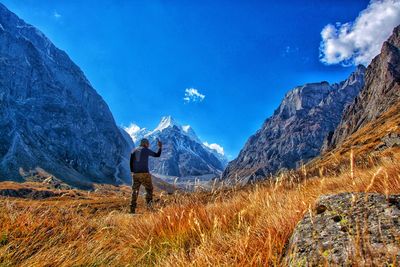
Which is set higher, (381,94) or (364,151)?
(381,94)

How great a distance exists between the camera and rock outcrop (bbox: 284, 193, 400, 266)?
253 cm

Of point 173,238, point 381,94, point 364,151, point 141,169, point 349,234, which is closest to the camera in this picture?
point 349,234

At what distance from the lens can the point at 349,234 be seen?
9.27 feet

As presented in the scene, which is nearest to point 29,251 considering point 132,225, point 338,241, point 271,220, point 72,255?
point 72,255

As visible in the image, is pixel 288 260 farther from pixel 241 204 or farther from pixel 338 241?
pixel 241 204

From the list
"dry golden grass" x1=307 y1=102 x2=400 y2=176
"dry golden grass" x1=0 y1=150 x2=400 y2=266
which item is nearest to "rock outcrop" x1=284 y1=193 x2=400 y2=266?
"dry golden grass" x1=0 y1=150 x2=400 y2=266

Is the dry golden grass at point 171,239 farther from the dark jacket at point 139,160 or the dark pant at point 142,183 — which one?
the dark jacket at point 139,160

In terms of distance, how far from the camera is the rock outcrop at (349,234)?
8.29 feet

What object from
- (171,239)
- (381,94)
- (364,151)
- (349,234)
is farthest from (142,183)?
(381,94)

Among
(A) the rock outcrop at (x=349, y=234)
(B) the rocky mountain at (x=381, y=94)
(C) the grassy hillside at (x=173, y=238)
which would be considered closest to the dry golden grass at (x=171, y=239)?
(C) the grassy hillside at (x=173, y=238)

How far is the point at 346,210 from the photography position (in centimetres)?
335

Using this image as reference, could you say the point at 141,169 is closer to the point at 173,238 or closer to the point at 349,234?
the point at 173,238

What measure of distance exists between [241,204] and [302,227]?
3247 mm

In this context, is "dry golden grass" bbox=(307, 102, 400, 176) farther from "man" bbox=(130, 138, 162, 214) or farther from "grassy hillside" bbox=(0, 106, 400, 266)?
"man" bbox=(130, 138, 162, 214)
